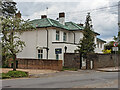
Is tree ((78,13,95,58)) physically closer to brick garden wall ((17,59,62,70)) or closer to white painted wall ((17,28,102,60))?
brick garden wall ((17,59,62,70))

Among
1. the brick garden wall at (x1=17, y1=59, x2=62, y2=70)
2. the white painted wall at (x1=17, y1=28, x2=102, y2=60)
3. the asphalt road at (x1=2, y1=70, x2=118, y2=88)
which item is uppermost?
the white painted wall at (x1=17, y1=28, x2=102, y2=60)

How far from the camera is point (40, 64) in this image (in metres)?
24.2

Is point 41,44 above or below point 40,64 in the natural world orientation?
above

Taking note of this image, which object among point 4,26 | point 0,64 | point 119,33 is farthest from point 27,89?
point 119,33

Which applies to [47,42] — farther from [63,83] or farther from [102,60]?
[63,83]

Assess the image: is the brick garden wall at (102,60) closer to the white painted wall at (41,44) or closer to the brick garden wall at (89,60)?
the brick garden wall at (89,60)

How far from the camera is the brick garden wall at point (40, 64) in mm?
22894

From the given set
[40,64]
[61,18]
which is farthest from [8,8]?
[40,64]

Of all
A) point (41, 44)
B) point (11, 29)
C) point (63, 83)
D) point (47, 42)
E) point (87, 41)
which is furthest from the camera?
point (41, 44)

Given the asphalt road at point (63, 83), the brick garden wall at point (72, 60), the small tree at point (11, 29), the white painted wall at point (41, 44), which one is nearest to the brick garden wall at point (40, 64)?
the brick garden wall at point (72, 60)

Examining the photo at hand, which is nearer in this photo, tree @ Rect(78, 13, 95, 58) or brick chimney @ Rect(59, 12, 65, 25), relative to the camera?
tree @ Rect(78, 13, 95, 58)

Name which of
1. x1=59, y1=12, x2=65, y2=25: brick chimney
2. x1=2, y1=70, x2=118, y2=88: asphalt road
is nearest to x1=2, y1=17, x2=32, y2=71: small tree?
x1=2, y1=70, x2=118, y2=88: asphalt road

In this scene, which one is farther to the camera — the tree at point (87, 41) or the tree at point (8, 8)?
the tree at point (8, 8)

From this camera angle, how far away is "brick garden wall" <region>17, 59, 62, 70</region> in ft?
75.1
